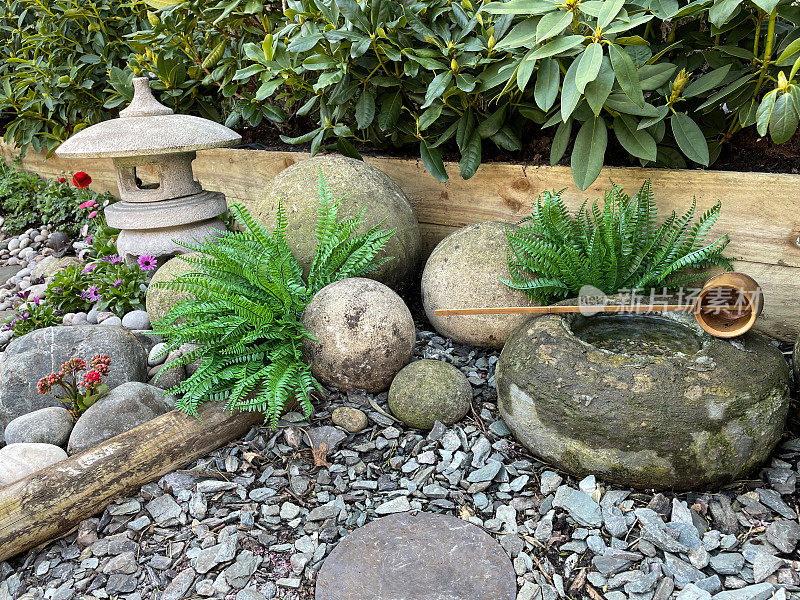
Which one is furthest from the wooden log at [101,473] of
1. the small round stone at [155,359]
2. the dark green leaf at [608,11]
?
the dark green leaf at [608,11]

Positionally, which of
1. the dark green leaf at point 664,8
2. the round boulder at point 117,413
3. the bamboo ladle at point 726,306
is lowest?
the round boulder at point 117,413

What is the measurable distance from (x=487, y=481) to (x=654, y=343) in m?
0.77

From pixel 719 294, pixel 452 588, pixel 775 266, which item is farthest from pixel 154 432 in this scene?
pixel 775 266

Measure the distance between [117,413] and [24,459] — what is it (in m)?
0.32

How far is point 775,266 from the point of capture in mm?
2518

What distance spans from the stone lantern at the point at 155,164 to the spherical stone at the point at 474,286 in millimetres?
1366

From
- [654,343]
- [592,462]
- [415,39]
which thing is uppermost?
[415,39]

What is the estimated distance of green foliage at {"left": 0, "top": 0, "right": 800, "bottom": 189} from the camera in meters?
2.14

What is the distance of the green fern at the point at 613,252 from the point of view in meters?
2.33

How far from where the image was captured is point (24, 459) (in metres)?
2.06

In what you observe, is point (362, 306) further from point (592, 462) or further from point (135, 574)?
point (135, 574)

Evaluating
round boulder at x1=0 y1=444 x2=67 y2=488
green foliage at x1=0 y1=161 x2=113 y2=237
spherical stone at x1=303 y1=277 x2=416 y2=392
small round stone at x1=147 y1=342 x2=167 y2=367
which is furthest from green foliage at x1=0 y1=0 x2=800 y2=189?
round boulder at x1=0 y1=444 x2=67 y2=488

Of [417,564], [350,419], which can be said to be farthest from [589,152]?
[417,564]

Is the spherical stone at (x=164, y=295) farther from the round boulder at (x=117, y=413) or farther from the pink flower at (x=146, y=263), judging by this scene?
the round boulder at (x=117, y=413)
